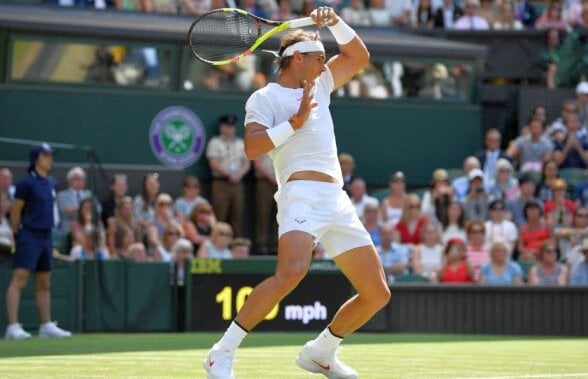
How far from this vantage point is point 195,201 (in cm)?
1834

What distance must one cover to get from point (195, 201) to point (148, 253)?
5.37 feet

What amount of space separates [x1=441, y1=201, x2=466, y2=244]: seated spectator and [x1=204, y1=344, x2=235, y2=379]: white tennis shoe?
10164 mm

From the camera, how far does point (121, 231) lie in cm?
1683

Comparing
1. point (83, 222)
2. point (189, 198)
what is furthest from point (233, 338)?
point (189, 198)

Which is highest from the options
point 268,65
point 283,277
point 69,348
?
point 268,65

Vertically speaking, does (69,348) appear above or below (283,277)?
below

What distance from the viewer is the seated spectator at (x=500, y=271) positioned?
54.4ft

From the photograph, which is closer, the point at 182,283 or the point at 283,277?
the point at 283,277

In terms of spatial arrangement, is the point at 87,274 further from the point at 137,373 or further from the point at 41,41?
the point at 137,373

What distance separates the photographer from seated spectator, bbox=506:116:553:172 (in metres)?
20.3

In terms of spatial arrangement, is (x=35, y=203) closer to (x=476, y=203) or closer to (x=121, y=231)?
(x=121, y=231)

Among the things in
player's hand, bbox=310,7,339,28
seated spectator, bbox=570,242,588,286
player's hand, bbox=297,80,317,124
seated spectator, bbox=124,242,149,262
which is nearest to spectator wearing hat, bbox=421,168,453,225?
seated spectator, bbox=570,242,588,286

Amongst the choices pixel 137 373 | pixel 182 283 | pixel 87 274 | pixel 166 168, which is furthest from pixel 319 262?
pixel 137 373

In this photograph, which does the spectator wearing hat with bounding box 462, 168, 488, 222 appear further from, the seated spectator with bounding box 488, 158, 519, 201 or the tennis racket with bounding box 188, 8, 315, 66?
the tennis racket with bounding box 188, 8, 315, 66
